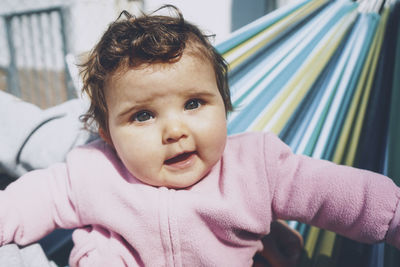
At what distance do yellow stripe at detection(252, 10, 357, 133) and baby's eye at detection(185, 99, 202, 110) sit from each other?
320mm

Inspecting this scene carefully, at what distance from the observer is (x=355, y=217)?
578mm

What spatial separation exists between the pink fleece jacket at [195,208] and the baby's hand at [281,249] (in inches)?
6.1

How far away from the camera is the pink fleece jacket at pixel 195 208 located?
2.01 feet

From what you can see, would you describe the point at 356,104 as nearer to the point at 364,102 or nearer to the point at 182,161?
the point at 364,102

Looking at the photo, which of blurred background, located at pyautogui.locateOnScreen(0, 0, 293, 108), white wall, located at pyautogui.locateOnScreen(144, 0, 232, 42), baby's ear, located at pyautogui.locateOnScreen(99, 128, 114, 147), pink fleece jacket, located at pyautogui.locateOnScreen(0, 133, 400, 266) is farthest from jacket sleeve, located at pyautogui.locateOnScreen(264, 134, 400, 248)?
blurred background, located at pyautogui.locateOnScreen(0, 0, 293, 108)

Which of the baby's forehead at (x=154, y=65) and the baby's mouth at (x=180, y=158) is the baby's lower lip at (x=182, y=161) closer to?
the baby's mouth at (x=180, y=158)

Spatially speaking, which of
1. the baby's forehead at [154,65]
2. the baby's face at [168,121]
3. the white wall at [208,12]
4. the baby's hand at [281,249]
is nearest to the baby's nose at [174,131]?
the baby's face at [168,121]

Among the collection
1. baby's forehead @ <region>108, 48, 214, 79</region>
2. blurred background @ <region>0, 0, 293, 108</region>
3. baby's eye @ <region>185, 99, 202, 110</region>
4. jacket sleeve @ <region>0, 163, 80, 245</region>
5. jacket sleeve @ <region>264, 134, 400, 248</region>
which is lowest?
blurred background @ <region>0, 0, 293, 108</region>

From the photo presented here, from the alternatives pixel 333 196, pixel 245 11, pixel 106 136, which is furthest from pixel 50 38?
pixel 333 196

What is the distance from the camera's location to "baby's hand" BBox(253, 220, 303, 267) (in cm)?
80

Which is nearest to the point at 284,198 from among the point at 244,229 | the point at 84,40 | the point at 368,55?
the point at 244,229

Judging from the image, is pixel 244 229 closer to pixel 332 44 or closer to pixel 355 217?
pixel 355 217

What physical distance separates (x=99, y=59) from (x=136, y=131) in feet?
0.60

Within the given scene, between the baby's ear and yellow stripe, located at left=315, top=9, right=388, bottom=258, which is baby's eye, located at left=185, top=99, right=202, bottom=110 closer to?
the baby's ear
